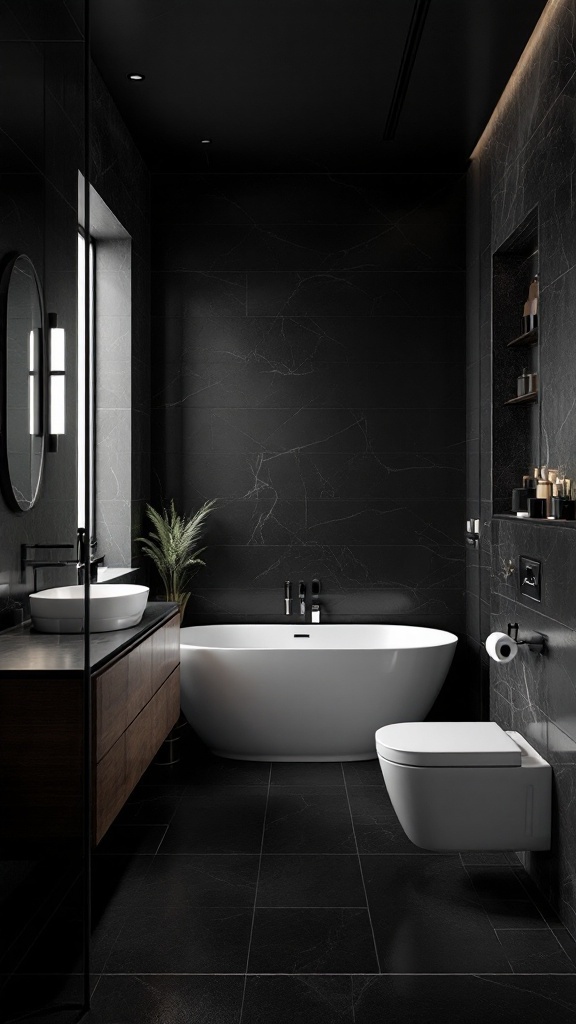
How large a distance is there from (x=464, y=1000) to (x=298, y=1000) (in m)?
0.44

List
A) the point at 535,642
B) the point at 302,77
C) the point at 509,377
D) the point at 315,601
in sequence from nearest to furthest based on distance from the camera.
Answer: the point at 535,642 < the point at 302,77 < the point at 509,377 < the point at 315,601

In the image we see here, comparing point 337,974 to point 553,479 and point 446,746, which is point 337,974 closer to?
point 446,746

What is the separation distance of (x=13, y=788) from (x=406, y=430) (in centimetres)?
328

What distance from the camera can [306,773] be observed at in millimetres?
4055

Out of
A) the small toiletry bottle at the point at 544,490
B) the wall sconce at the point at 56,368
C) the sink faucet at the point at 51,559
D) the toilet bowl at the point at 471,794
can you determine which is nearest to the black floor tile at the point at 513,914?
the toilet bowl at the point at 471,794

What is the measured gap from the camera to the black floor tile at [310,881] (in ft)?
9.15

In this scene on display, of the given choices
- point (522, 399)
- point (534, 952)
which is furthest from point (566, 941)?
point (522, 399)

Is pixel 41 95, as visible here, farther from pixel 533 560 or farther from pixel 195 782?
pixel 195 782

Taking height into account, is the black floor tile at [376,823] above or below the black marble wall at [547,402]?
below

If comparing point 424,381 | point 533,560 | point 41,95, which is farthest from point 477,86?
point 41,95

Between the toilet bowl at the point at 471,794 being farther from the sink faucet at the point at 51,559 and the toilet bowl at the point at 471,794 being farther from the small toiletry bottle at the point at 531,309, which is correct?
A: the small toiletry bottle at the point at 531,309

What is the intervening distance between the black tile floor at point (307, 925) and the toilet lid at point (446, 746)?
1.51ft

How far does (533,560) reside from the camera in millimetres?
3012

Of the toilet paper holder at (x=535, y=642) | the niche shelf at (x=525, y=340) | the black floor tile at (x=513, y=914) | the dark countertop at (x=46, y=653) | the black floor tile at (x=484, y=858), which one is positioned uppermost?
the niche shelf at (x=525, y=340)
